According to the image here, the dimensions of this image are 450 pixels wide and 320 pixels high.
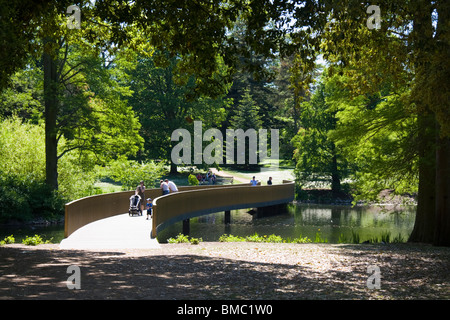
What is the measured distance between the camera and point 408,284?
8.66m

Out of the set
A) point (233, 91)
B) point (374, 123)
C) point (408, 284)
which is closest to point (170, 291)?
point (408, 284)

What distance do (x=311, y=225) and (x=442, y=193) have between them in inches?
665

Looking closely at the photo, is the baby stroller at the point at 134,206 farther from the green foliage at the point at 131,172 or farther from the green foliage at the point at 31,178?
the green foliage at the point at 131,172

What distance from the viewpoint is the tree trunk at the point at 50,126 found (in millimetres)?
28625

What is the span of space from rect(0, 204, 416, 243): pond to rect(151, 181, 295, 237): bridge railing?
1149mm

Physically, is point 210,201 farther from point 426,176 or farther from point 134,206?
point 426,176

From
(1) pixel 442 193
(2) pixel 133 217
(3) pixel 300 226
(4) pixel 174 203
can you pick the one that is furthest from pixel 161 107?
(1) pixel 442 193

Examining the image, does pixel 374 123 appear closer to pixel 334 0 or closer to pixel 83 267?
pixel 334 0

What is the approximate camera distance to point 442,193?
48.6ft

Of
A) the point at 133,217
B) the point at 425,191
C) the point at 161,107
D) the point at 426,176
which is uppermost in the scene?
the point at 161,107

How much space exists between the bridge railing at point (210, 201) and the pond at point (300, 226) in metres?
1.15

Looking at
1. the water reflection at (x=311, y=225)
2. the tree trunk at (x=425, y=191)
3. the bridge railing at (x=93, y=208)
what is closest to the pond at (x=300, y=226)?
the water reflection at (x=311, y=225)
